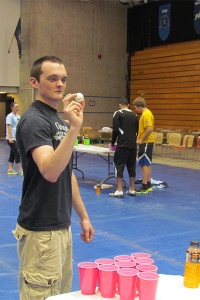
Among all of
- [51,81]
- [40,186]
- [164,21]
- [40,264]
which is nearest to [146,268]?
[40,264]

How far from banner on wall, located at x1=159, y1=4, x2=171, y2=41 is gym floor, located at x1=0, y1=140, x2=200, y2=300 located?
1052 centimetres

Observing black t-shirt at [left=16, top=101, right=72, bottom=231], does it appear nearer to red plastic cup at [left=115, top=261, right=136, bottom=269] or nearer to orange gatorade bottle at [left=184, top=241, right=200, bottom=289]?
red plastic cup at [left=115, top=261, right=136, bottom=269]

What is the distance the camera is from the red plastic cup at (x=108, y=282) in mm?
1996

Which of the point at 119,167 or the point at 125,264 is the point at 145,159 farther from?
the point at 125,264

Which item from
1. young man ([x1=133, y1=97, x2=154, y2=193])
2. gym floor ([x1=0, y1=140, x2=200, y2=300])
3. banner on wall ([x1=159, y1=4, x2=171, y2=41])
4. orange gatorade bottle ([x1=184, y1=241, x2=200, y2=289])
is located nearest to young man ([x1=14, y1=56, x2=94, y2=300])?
orange gatorade bottle ([x1=184, y1=241, x2=200, y2=289])

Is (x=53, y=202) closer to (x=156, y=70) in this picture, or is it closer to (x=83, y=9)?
(x=156, y=70)

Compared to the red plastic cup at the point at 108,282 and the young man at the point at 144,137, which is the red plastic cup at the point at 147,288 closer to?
the red plastic cup at the point at 108,282

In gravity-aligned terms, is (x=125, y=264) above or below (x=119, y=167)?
above

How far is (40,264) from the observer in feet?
6.84

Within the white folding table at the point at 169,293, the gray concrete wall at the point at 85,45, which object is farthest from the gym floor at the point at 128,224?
the gray concrete wall at the point at 85,45

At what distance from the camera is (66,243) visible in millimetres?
2207

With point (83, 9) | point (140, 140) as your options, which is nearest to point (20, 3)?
point (83, 9)

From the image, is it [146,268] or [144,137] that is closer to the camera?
[146,268]

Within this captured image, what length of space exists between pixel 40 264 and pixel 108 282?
1.15 ft
